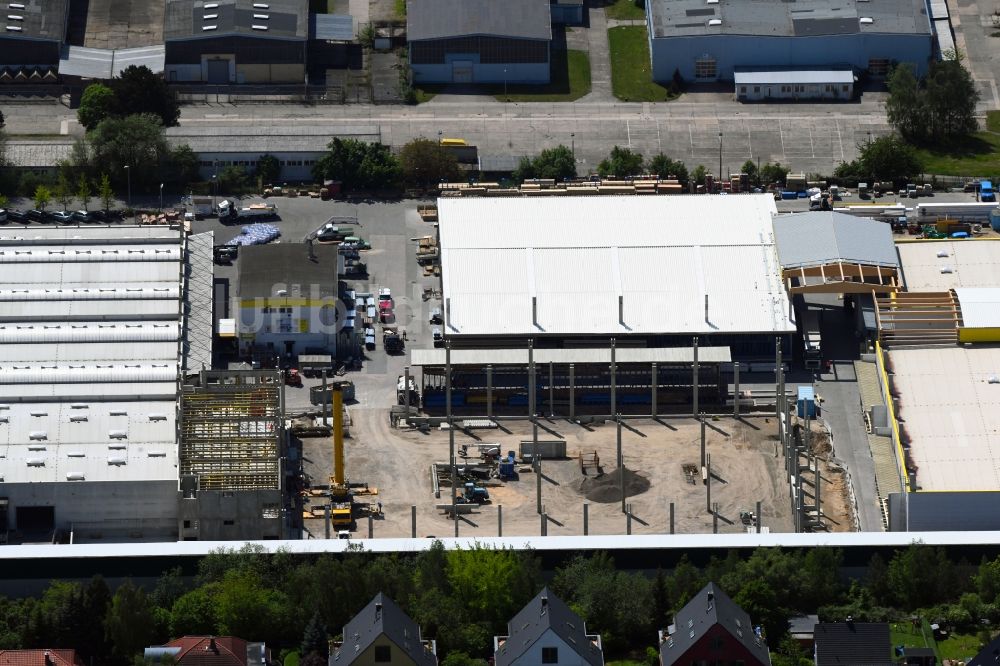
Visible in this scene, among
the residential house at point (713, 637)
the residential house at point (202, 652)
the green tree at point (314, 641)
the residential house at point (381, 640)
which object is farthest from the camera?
the green tree at point (314, 641)

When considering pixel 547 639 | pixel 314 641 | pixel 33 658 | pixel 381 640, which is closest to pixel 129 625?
pixel 33 658

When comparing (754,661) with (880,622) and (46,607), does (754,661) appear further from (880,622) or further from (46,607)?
(46,607)

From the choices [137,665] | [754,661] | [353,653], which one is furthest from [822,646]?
[137,665]

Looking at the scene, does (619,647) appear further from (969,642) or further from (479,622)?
(969,642)

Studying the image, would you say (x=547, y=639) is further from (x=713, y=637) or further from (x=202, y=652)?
(x=202, y=652)

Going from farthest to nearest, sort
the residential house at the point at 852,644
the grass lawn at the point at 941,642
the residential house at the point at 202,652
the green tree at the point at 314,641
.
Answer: the grass lawn at the point at 941,642 → the green tree at the point at 314,641 → the residential house at the point at 852,644 → the residential house at the point at 202,652

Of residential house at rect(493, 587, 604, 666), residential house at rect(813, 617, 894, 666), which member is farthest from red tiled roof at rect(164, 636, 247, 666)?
residential house at rect(813, 617, 894, 666)

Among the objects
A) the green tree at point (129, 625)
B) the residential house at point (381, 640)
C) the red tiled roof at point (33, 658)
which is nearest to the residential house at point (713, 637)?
the residential house at point (381, 640)

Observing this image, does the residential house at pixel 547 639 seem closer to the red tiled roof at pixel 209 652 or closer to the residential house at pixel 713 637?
the residential house at pixel 713 637
